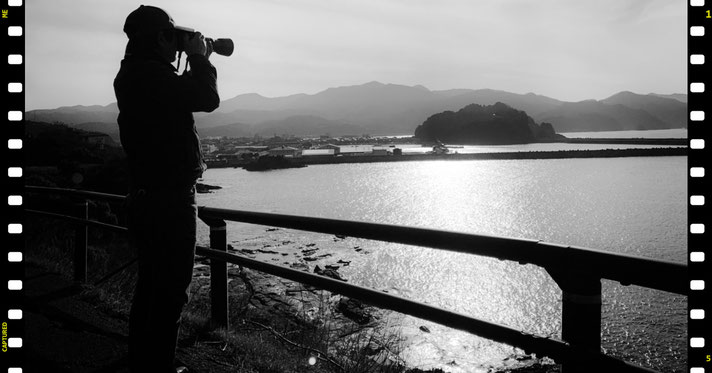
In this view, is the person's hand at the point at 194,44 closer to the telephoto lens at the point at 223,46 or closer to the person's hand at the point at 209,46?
the person's hand at the point at 209,46

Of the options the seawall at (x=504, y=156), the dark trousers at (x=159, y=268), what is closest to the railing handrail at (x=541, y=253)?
the dark trousers at (x=159, y=268)

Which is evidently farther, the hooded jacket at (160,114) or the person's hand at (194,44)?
the person's hand at (194,44)

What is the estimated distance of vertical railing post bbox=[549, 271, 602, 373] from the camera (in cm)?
219

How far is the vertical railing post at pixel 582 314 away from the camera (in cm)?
219

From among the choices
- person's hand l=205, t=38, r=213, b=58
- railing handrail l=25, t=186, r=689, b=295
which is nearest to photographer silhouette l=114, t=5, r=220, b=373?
person's hand l=205, t=38, r=213, b=58

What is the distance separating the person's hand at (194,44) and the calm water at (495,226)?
7.16 feet

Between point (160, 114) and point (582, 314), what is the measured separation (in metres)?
2.59

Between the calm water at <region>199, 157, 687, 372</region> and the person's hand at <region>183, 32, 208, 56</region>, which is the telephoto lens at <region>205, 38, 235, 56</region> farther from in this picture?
the calm water at <region>199, 157, 687, 372</region>

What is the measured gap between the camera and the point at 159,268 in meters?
3.13

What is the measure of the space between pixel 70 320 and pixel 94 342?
82cm

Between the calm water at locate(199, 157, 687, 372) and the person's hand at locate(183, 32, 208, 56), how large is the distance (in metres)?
2.18

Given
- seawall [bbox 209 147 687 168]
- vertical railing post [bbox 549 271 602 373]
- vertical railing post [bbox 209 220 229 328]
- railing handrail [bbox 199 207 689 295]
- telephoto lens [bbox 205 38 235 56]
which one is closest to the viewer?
railing handrail [bbox 199 207 689 295]

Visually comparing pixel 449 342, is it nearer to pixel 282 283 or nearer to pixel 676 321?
pixel 282 283

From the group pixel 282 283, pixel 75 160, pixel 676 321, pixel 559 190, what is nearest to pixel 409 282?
Answer: pixel 282 283
